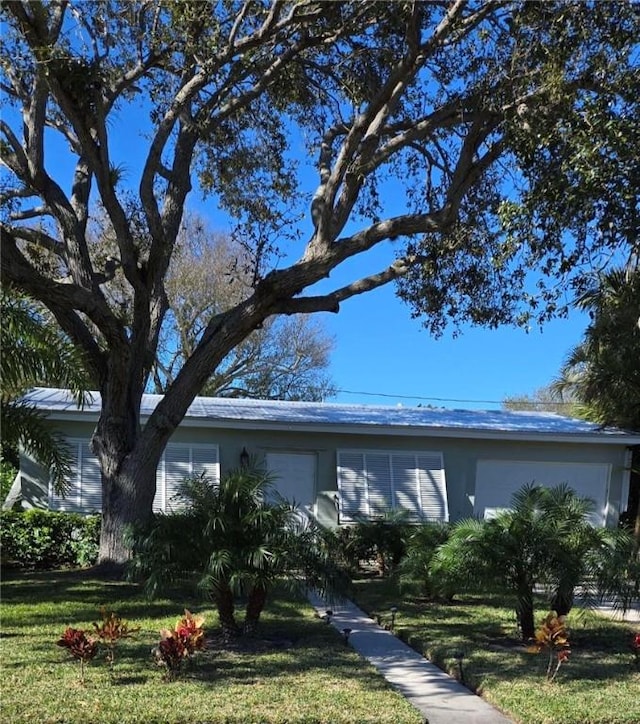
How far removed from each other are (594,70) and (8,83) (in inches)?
349

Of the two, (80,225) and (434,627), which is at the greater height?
(80,225)

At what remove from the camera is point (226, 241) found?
26.8m

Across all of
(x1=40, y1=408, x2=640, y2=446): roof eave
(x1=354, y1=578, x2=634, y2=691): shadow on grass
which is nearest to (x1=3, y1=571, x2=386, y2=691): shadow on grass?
(x1=354, y1=578, x2=634, y2=691): shadow on grass

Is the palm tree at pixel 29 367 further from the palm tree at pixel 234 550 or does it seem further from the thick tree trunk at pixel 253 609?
the thick tree trunk at pixel 253 609

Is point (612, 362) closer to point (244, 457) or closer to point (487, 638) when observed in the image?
point (244, 457)

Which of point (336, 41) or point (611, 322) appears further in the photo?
point (611, 322)

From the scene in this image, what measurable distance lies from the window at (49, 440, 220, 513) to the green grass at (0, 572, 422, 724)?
5.28m

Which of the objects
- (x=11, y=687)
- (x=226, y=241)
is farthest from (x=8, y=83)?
(x=226, y=241)

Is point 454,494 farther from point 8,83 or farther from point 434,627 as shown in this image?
point 8,83

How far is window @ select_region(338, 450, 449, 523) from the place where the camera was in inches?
603

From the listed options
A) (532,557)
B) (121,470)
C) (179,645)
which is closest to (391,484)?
(121,470)

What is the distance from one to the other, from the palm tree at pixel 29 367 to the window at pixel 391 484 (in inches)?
309

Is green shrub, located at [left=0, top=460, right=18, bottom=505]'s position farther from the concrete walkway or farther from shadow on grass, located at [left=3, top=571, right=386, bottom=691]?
the concrete walkway

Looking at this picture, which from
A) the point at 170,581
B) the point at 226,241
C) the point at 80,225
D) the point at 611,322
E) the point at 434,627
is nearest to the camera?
the point at 170,581
